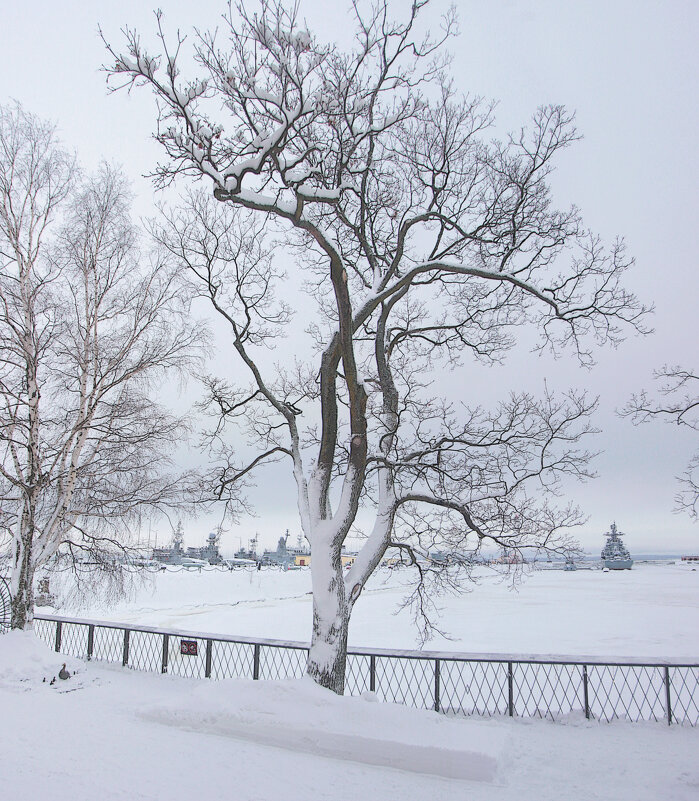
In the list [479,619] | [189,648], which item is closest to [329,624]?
[189,648]

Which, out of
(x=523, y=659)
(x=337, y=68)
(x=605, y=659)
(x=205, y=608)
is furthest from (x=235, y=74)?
(x=205, y=608)

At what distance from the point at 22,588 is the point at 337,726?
28.3ft

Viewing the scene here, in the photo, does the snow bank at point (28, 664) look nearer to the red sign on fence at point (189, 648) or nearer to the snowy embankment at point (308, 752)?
the snowy embankment at point (308, 752)

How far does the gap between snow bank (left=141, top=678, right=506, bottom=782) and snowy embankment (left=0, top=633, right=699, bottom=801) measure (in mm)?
15

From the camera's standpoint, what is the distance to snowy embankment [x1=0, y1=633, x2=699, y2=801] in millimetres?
5902

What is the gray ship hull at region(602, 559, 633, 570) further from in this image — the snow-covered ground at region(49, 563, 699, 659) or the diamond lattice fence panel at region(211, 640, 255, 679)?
the diamond lattice fence panel at region(211, 640, 255, 679)

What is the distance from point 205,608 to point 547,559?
30.5 metres

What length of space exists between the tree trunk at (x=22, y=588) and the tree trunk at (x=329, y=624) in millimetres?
7183

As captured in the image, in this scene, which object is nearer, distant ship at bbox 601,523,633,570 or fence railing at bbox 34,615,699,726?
fence railing at bbox 34,615,699,726

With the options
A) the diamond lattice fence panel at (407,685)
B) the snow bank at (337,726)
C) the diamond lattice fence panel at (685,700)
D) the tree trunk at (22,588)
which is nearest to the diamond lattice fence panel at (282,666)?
the diamond lattice fence panel at (407,685)

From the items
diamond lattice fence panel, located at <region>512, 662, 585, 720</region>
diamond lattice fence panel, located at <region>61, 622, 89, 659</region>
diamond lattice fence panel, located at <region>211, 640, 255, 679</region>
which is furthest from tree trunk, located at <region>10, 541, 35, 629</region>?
diamond lattice fence panel, located at <region>512, 662, 585, 720</region>

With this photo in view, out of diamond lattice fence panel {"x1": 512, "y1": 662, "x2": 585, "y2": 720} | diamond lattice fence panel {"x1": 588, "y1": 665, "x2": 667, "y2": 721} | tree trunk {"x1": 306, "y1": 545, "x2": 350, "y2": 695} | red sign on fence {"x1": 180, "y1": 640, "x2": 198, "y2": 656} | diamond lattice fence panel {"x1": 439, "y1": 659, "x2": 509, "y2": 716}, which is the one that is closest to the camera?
tree trunk {"x1": 306, "y1": 545, "x2": 350, "y2": 695}

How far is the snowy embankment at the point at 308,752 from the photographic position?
590cm

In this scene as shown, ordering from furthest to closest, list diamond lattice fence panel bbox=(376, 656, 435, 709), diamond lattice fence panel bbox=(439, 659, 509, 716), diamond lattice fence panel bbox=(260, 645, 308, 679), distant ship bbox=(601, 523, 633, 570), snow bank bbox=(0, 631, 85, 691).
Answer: distant ship bbox=(601, 523, 633, 570) → diamond lattice fence panel bbox=(260, 645, 308, 679) → diamond lattice fence panel bbox=(376, 656, 435, 709) → diamond lattice fence panel bbox=(439, 659, 509, 716) → snow bank bbox=(0, 631, 85, 691)
